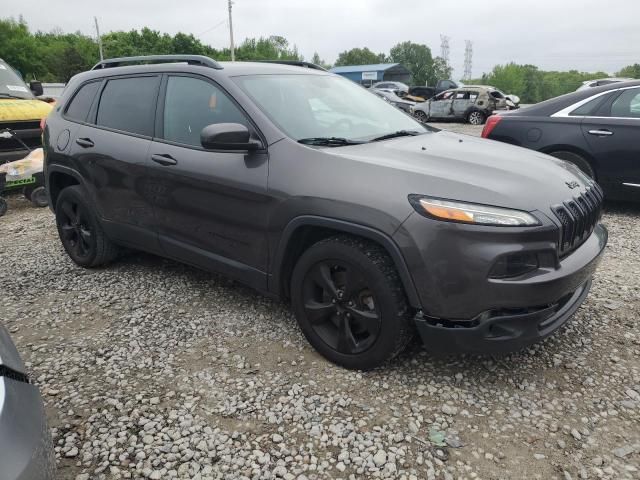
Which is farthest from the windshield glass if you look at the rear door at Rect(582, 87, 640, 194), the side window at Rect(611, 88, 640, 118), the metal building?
the metal building

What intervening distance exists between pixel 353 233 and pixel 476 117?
1896 cm

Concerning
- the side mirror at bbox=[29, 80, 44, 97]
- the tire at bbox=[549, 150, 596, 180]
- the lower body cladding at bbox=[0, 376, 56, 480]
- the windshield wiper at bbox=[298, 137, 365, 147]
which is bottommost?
the lower body cladding at bbox=[0, 376, 56, 480]

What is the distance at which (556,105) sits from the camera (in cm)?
591

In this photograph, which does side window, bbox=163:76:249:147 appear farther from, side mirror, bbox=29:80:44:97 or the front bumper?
side mirror, bbox=29:80:44:97

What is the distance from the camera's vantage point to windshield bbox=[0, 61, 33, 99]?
7.69m

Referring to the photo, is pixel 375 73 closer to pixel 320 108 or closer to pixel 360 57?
pixel 360 57

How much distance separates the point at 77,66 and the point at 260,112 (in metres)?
63.3

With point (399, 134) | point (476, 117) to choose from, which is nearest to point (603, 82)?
point (476, 117)

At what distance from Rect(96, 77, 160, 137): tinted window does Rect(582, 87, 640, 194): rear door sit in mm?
4707

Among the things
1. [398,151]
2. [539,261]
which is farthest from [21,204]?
[539,261]

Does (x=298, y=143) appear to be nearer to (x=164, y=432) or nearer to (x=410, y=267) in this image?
(x=410, y=267)

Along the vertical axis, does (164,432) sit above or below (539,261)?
below

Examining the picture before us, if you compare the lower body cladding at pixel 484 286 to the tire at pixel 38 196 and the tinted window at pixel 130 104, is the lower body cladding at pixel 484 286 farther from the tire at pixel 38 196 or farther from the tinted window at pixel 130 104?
A: the tire at pixel 38 196

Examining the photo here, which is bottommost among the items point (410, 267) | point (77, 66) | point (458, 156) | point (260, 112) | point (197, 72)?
point (410, 267)
